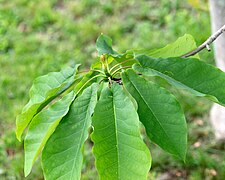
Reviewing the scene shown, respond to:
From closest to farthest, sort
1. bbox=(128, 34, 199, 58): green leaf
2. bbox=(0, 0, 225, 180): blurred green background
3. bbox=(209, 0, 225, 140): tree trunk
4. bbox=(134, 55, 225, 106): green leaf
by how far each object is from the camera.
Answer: bbox=(134, 55, 225, 106): green leaf, bbox=(128, 34, 199, 58): green leaf, bbox=(209, 0, 225, 140): tree trunk, bbox=(0, 0, 225, 180): blurred green background

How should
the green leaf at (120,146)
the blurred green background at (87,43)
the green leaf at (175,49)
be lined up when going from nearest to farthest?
the green leaf at (120,146) → the green leaf at (175,49) → the blurred green background at (87,43)

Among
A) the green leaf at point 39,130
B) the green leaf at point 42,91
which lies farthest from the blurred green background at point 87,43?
the green leaf at point 39,130

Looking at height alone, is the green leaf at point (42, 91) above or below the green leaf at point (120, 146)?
above

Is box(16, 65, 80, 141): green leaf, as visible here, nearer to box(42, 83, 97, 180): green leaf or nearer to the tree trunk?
box(42, 83, 97, 180): green leaf

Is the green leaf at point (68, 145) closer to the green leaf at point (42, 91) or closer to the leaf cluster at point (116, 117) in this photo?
the leaf cluster at point (116, 117)

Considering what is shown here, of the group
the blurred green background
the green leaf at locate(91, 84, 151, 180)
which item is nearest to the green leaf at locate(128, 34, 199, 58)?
the green leaf at locate(91, 84, 151, 180)
